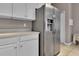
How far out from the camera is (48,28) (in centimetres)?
165

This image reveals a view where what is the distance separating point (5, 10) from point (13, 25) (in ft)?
0.90

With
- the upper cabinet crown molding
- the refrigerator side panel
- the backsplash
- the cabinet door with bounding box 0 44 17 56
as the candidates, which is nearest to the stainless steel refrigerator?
the refrigerator side panel

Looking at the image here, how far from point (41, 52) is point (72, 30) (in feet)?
1.57

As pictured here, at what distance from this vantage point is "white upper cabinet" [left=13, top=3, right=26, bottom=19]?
1.57 m

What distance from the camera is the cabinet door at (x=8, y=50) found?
129 centimetres

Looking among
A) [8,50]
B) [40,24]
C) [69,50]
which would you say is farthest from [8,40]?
[69,50]

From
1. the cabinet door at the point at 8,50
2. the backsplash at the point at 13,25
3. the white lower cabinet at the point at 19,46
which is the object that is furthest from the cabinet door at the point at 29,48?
the backsplash at the point at 13,25

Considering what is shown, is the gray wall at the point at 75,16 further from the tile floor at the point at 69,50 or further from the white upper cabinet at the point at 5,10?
the white upper cabinet at the point at 5,10

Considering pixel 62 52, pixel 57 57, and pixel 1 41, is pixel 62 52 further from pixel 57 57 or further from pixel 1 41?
pixel 1 41

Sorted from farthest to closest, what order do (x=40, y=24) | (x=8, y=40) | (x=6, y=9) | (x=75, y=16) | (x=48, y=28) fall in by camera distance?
(x=40, y=24) < (x=48, y=28) < (x=6, y=9) < (x=75, y=16) < (x=8, y=40)

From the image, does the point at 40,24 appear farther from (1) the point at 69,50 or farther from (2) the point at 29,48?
(1) the point at 69,50

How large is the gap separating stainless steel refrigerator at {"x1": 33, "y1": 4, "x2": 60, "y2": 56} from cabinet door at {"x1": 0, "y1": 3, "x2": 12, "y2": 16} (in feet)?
1.18

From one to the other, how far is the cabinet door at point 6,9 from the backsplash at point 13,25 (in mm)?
135

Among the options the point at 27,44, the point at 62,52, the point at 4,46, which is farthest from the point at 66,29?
the point at 4,46
